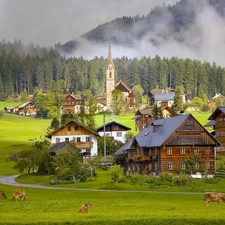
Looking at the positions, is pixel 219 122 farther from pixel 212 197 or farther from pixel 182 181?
pixel 212 197

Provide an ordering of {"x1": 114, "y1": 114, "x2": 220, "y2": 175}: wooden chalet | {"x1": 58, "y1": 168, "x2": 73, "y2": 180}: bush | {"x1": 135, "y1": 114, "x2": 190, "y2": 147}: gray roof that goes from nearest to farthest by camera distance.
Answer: {"x1": 58, "y1": 168, "x2": 73, "y2": 180}: bush, {"x1": 114, "y1": 114, "x2": 220, "y2": 175}: wooden chalet, {"x1": 135, "y1": 114, "x2": 190, "y2": 147}: gray roof

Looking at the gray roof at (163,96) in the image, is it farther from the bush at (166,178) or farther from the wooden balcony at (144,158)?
the bush at (166,178)

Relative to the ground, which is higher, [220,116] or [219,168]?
[220,116]

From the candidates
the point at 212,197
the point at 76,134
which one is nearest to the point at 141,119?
the point at 76,134

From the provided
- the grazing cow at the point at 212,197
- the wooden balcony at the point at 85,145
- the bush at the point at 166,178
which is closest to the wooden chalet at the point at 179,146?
the bush at the point at 166,178

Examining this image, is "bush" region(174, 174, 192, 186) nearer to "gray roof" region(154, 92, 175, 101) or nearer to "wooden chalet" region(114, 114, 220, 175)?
"wooden chalet" region(114, 114, 220, 175)

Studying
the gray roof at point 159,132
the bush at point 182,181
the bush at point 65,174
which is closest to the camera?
the bush at point 182,181

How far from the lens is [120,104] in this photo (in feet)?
605

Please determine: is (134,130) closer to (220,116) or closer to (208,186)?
(220,116)

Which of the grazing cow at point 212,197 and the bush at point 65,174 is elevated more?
the grazing cow at point 212,197

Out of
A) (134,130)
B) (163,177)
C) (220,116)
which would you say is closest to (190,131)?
(163,177)

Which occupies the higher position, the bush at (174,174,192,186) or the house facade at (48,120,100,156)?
the house facade at (48,120,100,156)

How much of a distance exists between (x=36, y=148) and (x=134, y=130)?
62.2 metres

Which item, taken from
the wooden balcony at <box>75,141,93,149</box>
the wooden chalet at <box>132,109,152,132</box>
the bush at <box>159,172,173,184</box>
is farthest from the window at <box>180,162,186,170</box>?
the wooden chalet at <box>132,109,152,132</box>
